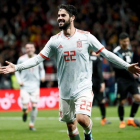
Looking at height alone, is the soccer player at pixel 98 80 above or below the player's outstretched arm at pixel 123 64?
below

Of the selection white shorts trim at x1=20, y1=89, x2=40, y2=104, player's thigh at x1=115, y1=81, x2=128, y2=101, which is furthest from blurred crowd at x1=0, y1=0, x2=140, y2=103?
player's thigh at x1=115, y1=81, x2=128, y2=101

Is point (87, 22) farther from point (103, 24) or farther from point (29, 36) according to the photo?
point (29, 36)

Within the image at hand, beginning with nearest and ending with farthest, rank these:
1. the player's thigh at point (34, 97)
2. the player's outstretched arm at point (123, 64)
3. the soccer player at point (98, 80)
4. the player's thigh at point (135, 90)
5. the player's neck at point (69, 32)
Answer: the player's outstretched arm at point (123, 64) → the player's neck at point (69, 32) → the player's thigh at point (135, 90) → the player's thigh at point (34, 97) → the soccer player at point (98, 80)

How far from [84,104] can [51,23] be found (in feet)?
65.1

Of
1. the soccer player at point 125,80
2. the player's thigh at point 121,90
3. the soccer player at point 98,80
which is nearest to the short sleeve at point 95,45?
the soccer player at point 125,80

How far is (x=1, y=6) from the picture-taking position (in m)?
27.0

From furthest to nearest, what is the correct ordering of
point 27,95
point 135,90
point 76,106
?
point 27,95
point 135,90
point 76,106

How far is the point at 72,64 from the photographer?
25.1 ft

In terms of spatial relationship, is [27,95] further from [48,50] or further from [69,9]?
[69,9]

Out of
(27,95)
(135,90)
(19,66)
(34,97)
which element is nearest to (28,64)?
(19,66)

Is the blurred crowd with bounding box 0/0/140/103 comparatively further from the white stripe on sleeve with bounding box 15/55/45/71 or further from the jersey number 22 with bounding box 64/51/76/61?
the jersey number 22 with bounding box 64/51/76/61

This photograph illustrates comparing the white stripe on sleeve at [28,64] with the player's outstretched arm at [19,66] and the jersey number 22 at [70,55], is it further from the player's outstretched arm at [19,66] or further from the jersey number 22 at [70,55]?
the jersey number 22 at [70,55]

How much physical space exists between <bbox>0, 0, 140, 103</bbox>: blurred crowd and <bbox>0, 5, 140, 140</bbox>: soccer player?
1472cm

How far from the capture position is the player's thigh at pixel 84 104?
24.5 ft
